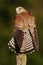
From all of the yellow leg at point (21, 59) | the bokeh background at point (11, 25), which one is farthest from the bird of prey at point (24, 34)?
the bokeh background at point (11, 25)

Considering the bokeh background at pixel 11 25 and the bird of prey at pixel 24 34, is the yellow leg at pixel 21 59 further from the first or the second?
the bokeh background at pixel 11 25

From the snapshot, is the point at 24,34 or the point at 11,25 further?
the point at 11,25

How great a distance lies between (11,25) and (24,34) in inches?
125

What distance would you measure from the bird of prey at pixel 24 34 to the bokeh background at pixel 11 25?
2.71m

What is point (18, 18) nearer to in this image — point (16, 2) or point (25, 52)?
point (25, 52)

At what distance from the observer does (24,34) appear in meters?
1.56

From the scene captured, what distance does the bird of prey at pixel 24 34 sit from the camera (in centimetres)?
156

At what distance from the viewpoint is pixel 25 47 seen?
5.14 ft

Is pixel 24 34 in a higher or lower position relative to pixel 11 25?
higher

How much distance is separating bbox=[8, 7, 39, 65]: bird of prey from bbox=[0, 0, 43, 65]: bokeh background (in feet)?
8.89

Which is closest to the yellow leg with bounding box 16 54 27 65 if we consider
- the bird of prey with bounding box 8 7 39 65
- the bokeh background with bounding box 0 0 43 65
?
the bird of prey with bounding box 8 7 39 65

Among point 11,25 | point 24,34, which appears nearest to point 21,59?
point 24,34

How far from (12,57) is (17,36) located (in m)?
2.87

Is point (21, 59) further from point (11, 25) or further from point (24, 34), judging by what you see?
point (11, 25)
